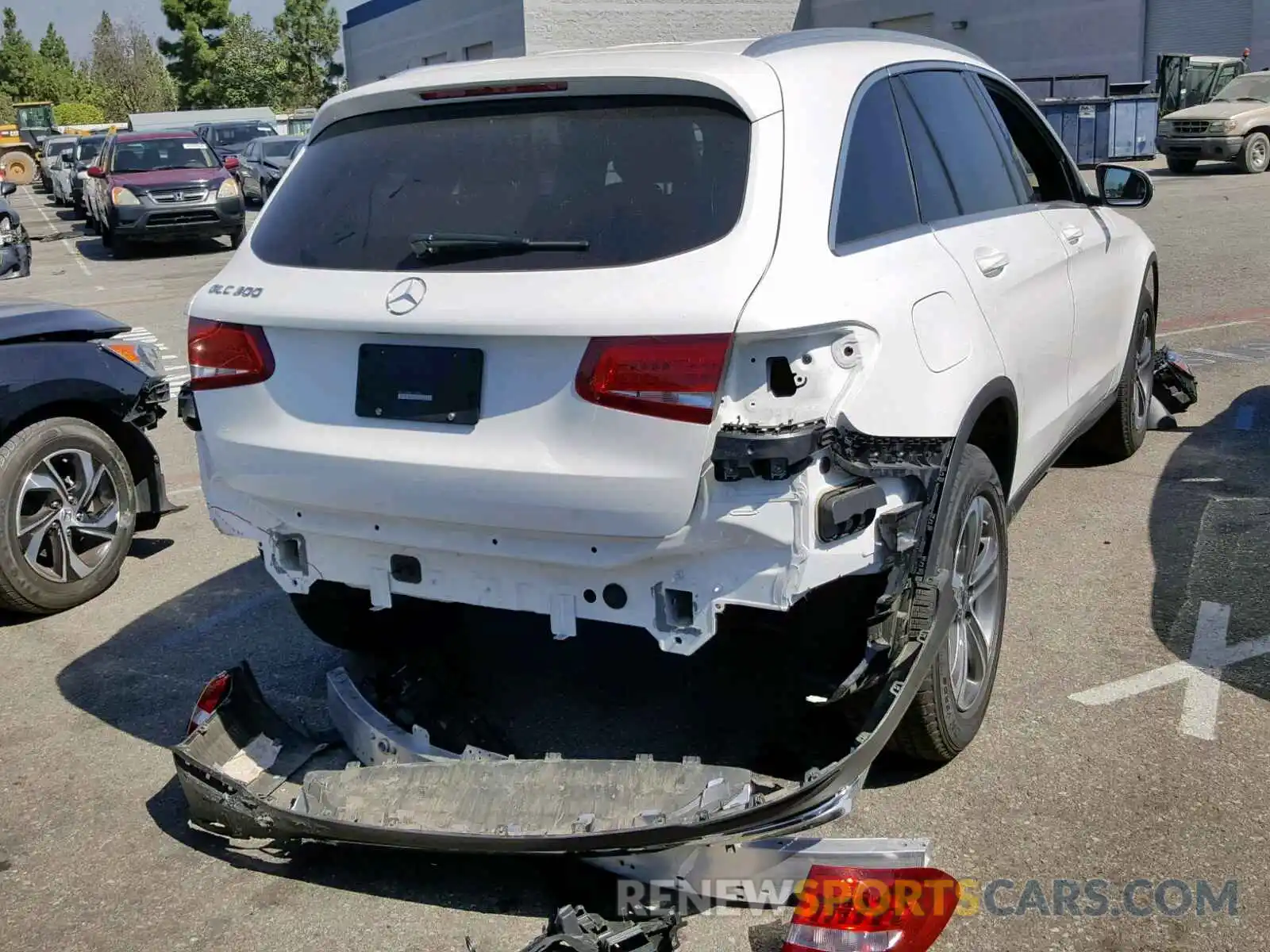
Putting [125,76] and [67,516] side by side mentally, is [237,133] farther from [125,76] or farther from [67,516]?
[125,76]

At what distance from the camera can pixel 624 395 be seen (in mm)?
3062

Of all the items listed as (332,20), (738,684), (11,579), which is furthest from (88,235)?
(332,20)

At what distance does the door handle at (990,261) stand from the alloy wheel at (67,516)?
145 inches

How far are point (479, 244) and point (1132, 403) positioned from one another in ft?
13.5

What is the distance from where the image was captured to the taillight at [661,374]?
299 cm

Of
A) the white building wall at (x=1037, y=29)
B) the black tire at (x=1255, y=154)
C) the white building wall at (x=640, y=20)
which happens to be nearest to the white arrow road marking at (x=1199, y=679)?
the black tire at (x=1255, y=154)

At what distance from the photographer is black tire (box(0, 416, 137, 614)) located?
5227 mm

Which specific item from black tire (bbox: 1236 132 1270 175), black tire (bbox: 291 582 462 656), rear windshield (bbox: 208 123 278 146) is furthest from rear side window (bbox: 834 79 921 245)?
rear windshield (bbox: 208 123 278 146)

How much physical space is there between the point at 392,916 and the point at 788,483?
144 cm

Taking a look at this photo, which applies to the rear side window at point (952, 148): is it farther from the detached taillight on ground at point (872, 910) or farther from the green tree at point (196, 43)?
the green tree at point (196, 43)

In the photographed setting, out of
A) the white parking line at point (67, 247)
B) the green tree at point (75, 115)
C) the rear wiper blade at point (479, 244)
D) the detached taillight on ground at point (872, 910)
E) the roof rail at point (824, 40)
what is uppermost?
the green tree at point (75, 115)

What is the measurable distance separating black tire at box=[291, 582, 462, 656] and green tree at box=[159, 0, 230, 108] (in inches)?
3003

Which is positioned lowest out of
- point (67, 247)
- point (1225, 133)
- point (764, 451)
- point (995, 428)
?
point (67, 247)

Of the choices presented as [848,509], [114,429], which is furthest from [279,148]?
[848,509]
